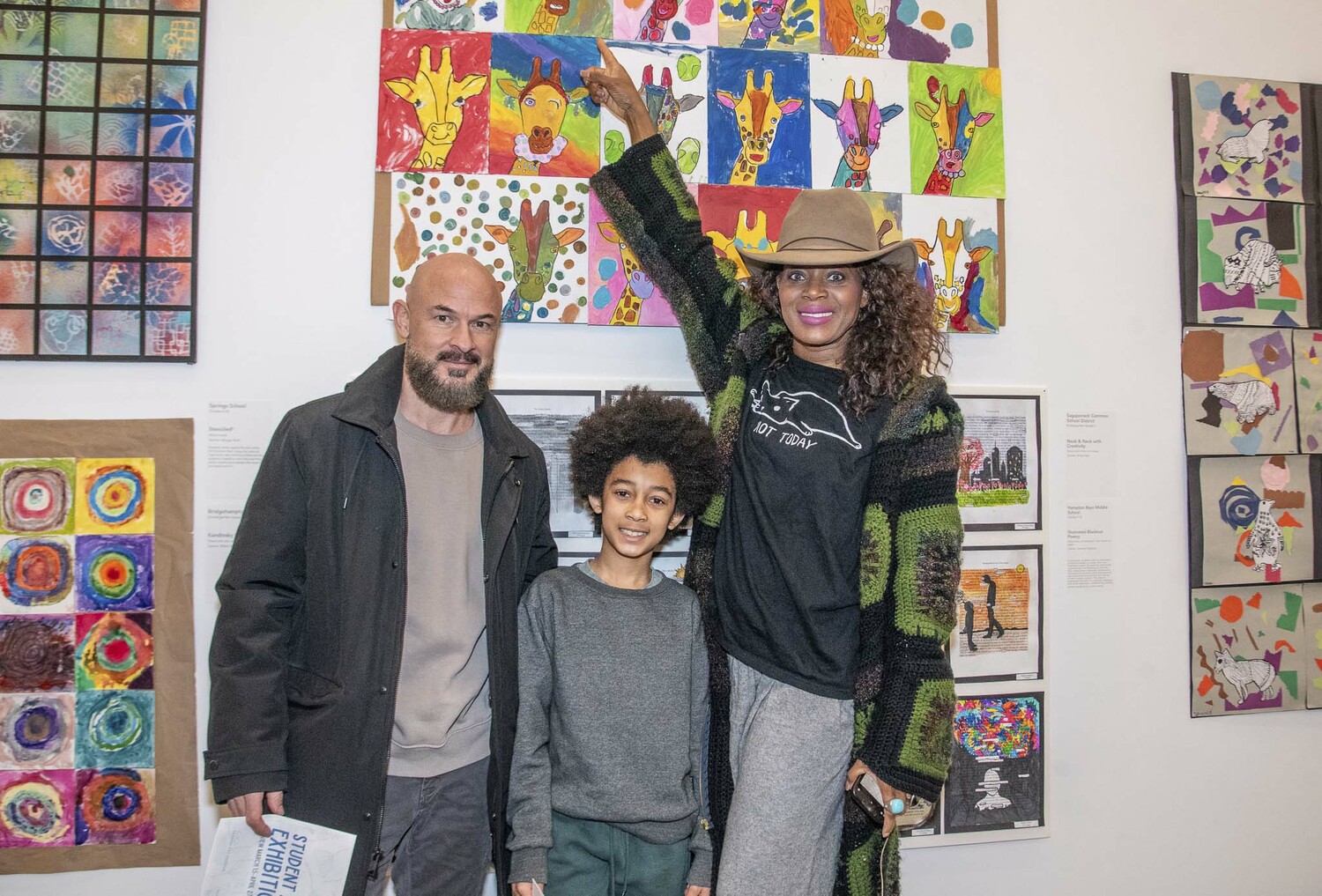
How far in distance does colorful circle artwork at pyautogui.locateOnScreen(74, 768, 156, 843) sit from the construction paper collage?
2822 mm

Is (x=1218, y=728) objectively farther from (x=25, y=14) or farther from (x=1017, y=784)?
(x=25, y=14)

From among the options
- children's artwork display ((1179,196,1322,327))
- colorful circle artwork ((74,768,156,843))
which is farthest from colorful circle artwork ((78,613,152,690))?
children's artwork display ((1179,196,1322,327))

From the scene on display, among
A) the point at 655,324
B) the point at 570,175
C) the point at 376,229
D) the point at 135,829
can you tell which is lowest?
the point at 135,829

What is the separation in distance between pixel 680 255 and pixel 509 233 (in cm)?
46

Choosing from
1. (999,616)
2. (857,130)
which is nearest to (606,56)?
(857,130)

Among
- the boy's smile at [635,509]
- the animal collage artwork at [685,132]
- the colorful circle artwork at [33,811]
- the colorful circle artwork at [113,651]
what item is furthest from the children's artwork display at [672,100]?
the colorful circle artwork at [33,811]

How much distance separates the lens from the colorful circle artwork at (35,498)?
195cm

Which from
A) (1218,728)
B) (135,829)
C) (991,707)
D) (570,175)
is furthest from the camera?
(1218,728)

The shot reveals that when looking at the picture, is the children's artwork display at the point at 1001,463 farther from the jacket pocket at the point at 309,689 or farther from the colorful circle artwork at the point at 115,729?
the colorful circle artwork at the point at 115,729

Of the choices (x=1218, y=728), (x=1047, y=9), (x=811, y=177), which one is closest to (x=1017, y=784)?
(x=1218, y=728)

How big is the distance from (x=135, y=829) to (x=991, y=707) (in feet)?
7.23

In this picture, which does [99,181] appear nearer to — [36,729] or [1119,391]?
[36,729]

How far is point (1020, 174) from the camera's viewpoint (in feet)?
7.57

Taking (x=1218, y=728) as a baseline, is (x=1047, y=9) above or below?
above
